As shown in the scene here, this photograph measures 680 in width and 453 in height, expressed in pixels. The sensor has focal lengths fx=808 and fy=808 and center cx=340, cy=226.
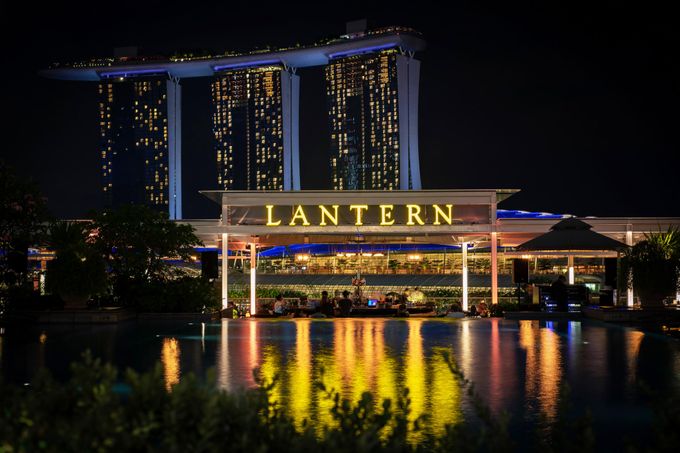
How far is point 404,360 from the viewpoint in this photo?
13953 millimetres

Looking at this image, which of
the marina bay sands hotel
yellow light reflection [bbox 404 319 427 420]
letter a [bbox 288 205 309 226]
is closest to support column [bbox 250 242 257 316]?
letter a [bbox 288 205 309 226]

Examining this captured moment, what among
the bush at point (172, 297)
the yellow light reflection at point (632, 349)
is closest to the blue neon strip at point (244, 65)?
the bush at point (172, 297)

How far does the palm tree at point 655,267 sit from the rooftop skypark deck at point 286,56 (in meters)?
63.0

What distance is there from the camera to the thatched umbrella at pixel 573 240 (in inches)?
985

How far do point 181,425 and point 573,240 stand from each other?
2200 centimetres

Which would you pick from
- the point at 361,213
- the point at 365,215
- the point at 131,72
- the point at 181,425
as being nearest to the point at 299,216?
the point at 361,213

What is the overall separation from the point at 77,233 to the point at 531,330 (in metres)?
13.6

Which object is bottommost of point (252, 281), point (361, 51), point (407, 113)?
point (252, 281)

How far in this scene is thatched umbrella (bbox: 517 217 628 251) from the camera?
82.1 feet

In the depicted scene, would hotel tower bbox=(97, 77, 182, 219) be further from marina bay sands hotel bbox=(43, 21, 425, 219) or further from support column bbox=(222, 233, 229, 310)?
support column bbox=(222, 233, 229, 310)

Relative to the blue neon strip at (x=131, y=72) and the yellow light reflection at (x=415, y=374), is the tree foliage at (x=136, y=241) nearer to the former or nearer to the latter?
the yellow light reflection at (x=415, y=374)

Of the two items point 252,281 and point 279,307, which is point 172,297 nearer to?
point 279,307

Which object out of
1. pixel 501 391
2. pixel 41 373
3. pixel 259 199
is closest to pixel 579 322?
pixel 259 199

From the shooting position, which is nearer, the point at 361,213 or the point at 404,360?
the point at 404,360
